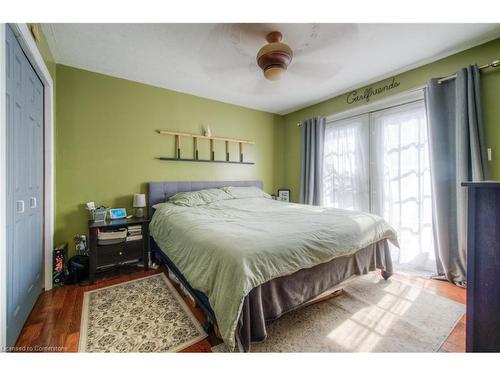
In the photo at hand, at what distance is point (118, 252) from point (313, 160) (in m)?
3.20

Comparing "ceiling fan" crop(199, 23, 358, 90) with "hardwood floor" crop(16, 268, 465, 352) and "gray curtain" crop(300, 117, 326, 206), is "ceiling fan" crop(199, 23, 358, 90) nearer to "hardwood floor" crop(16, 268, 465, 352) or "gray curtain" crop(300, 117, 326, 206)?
"gray curtain" crop(300, 117, 326, 206)

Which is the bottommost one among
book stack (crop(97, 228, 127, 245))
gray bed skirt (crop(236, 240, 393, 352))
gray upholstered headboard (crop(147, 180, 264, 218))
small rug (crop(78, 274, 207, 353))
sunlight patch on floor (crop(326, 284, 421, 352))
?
sunlight patch on floor (crop(326, 284, 421, 352))

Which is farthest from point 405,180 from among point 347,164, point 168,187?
point 168,187

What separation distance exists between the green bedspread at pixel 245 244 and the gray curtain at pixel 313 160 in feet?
4.83

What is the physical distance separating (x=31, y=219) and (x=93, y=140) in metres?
1.26

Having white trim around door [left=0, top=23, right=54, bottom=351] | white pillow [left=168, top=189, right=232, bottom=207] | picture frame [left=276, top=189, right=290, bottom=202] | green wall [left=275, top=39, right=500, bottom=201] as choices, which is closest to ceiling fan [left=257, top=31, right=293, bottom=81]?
white trim around door [left=0, top=23, right=54, bottom=351]

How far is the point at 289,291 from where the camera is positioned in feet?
4.79

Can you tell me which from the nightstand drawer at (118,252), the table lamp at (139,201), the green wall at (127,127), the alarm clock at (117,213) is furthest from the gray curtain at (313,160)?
the alarm clock at (117,213)

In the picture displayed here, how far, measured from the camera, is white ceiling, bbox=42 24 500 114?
4.75 ft

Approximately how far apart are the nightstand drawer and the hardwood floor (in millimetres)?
203

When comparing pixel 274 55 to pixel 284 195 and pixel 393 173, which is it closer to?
pixel 393 173

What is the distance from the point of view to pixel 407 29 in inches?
75.9

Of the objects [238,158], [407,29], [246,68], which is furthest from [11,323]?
[407,29]

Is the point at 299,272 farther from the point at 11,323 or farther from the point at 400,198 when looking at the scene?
the point at 400,198
